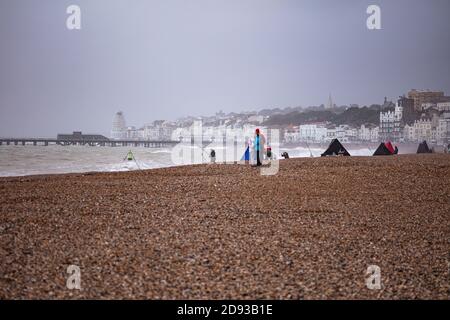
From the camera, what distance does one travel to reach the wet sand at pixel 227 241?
15.2ft

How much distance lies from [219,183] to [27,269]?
7.89 metres

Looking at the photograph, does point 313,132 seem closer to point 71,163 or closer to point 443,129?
point 443,129

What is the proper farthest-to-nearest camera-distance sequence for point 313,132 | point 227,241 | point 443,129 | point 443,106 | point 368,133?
point 313,132 → point 368,133 → point 443,106 → point 443,129 → point 227,241

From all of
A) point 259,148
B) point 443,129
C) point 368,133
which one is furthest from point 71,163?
point 368,133

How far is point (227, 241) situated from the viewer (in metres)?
6.29

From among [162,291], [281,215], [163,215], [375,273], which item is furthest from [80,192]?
[375,273]

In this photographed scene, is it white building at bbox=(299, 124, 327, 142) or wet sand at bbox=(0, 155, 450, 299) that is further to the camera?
white building at bbox=(299, 124, 327, 142)

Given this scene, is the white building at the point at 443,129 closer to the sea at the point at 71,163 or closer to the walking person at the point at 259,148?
A: the sea at the point at 71,163

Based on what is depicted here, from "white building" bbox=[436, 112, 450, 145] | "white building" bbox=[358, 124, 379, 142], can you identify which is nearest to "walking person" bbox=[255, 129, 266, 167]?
"white building" bbox=[436, 112, 450, 145]

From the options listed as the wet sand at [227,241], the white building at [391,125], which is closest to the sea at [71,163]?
the wet sand at [227,241]

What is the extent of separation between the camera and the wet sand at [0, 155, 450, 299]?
4.64 meters

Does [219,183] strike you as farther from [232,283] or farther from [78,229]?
[232,283]

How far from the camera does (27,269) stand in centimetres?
507

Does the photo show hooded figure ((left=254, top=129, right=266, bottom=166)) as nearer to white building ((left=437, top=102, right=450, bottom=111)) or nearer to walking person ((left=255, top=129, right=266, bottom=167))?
walking person ((left=255, top=129, right=266, bottom=167))
